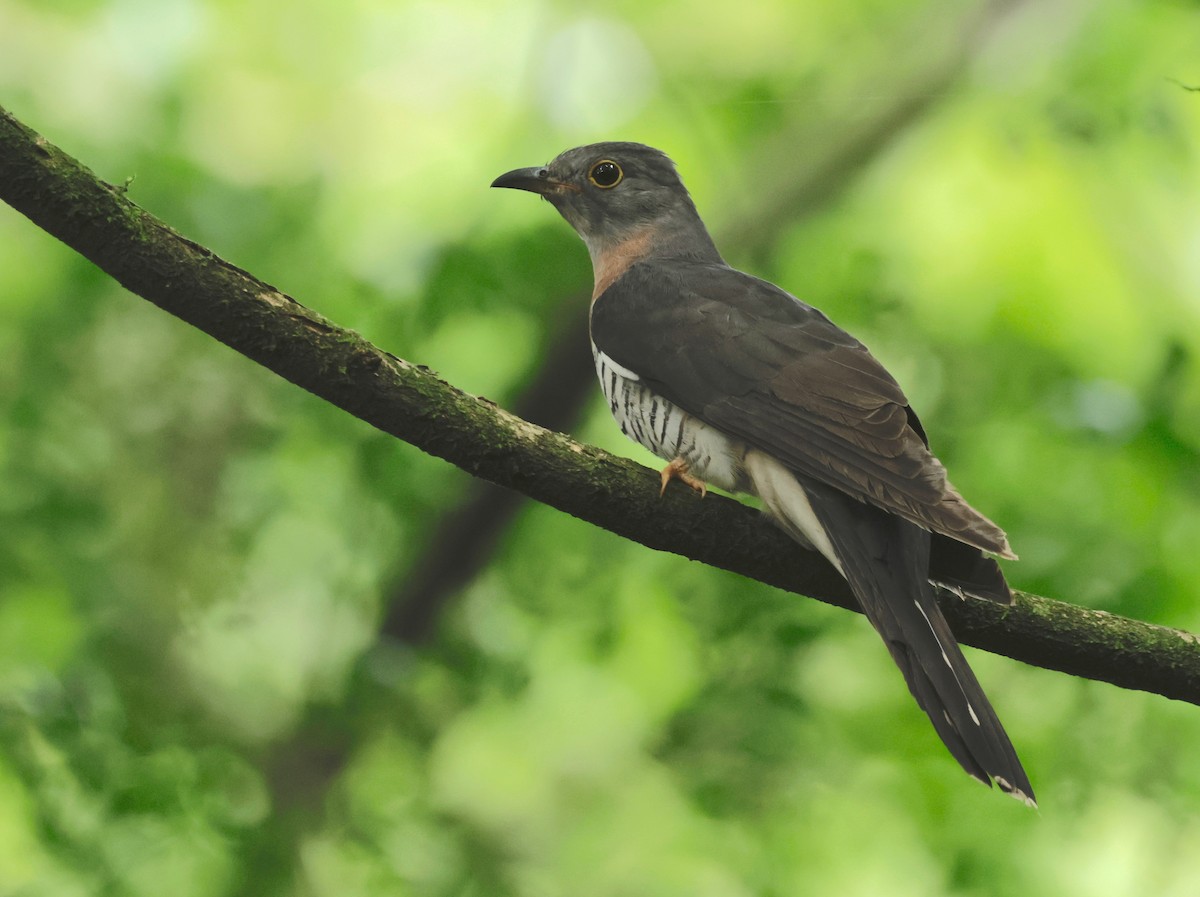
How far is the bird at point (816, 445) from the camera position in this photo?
2.84 meters

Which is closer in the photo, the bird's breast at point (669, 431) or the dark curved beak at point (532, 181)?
the bird's breast at point (669, 431)

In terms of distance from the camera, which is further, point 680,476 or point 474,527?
point 474,527

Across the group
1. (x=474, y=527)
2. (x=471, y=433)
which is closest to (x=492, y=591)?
(x=474, y=527)

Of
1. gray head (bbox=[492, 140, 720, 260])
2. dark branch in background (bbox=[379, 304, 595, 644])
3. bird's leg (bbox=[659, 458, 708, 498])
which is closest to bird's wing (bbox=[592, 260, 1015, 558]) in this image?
bird's leg (bbox=[659, 458, 708, 498])

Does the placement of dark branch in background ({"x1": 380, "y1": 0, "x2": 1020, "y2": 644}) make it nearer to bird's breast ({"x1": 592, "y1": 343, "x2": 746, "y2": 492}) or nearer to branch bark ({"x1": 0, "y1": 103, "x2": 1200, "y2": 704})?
bird's breast ({"x1": 592, "y1": 343, "x2": 746, "y2": 492})

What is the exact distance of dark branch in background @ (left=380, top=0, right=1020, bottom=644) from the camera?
217 inches

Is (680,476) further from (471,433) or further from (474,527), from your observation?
(474,527)

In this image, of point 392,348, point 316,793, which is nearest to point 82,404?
point 392,348

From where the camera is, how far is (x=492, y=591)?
5.43 metres

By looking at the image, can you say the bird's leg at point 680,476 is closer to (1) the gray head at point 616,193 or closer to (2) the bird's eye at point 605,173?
(1) the gray head at point 616,193

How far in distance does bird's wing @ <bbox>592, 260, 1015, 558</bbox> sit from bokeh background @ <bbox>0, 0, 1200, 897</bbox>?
4.71 ft

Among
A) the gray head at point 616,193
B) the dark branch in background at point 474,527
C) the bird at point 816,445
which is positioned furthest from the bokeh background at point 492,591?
the bird at point 816,445

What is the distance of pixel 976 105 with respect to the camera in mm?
7539

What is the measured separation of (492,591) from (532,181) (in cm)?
195
